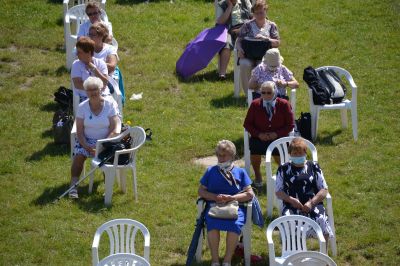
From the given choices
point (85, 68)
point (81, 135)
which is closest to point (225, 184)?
point (81, 135)

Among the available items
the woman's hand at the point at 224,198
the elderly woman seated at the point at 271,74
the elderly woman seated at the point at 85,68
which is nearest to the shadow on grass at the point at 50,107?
the elderly woman seated at the point at 85,68

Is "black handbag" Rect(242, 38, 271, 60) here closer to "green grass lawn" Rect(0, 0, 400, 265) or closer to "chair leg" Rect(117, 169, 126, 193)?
"green grass lawn" Rect(0, 0, 400, 265)

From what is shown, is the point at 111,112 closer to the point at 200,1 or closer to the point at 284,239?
the point at 284,239

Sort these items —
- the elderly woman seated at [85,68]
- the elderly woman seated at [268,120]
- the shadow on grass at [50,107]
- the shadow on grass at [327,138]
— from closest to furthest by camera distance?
the elderly woman seated at [268,120] → the elderly woman seated at [85,68] → the shadow on grass at [327,138] → the shadow on grass at [50,107]

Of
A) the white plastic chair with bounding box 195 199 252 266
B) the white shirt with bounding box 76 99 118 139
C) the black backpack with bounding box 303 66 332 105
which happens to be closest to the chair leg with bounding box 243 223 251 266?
the white plastic chair with bounding box 195 199 252 266

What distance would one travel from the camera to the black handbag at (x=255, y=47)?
13.6 m

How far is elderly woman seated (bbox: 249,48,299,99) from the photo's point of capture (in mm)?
12500

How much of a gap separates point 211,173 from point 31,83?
5768mm

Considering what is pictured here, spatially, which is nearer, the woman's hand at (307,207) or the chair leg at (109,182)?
the woman's hand at (307,207)

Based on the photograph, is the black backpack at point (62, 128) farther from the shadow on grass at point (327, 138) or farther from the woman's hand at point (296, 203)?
the woman's hand at point (296, 203)

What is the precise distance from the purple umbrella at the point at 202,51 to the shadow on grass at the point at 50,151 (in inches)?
115

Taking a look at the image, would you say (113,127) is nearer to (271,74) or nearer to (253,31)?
(271,74)

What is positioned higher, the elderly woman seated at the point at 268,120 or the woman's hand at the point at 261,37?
the woman's hand at the point at 261,37

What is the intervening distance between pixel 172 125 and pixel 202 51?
6.20 feet
